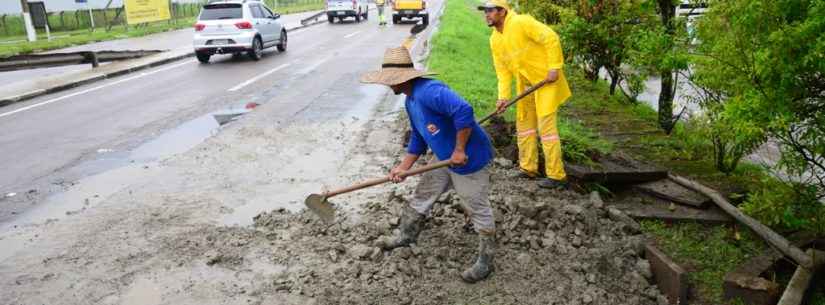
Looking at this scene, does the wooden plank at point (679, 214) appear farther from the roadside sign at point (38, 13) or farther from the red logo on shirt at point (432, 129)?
the roadside sign at point (38, 13)

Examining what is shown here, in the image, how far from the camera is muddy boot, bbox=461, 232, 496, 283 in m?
4.12

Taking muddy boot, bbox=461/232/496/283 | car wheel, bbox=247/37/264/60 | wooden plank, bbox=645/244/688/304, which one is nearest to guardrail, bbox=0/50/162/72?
car wheel, bbox=247/37/264/60

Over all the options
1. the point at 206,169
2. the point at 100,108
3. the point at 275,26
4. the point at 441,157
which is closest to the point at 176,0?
the point at 275,26

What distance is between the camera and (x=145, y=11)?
103 ft

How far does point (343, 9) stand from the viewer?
33406 millimetres

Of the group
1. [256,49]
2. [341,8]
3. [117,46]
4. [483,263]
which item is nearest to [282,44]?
[256,49]

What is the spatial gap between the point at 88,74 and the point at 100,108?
4.80 metres

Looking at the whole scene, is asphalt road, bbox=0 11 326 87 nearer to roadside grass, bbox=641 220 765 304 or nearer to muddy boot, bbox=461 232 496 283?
muddy boot, bbox=461 232 496 283

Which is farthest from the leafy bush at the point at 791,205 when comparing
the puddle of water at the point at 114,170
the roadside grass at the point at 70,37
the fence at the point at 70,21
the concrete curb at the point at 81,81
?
the fence at the point at 70,21

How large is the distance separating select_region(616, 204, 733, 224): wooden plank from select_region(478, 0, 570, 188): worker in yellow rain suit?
2.35 ft

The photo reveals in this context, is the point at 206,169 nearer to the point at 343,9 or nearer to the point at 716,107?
the point at 716,107

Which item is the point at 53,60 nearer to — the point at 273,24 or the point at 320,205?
the point at 273,24

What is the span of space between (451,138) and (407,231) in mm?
871

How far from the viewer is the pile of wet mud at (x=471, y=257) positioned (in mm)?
4000
